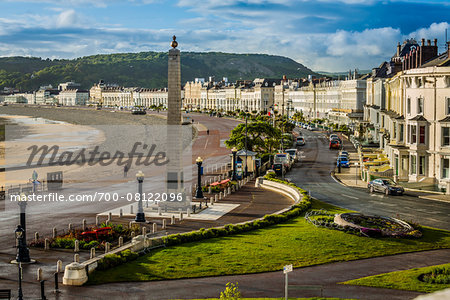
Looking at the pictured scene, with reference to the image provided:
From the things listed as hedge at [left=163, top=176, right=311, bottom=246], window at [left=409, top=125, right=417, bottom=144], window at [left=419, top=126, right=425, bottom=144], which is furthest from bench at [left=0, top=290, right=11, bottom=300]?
window at [left=409, top=125, right=417, bottom=144]

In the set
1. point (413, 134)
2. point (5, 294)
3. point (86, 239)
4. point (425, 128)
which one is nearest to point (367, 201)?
point (425, 128)

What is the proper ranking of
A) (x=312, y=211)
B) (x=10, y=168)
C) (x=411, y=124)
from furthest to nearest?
1. (x=10, y=168)
2. (x=411, y=124)
3. (x=312, y=211)

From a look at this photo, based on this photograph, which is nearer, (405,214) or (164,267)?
(164,267)

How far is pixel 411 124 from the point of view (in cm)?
5241

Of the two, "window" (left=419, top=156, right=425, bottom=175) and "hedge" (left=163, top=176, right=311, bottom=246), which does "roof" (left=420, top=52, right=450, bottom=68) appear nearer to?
"window" (left=419, top=156, right=425, bottom=175)

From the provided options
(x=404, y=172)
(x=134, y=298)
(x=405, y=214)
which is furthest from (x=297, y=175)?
(x=134, y=298)

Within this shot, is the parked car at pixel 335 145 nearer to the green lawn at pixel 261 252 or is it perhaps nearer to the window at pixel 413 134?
the window at pixel 413 134

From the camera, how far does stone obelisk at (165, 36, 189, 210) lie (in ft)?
129

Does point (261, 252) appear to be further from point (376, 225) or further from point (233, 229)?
point (376, 225)

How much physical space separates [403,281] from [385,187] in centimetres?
2606

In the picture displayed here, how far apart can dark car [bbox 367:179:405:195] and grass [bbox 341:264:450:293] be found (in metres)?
23.3

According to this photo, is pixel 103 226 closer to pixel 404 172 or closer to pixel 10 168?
pixel 404 172

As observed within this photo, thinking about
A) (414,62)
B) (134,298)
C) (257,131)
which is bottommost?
(134,298)

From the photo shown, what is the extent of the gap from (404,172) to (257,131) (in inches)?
992
